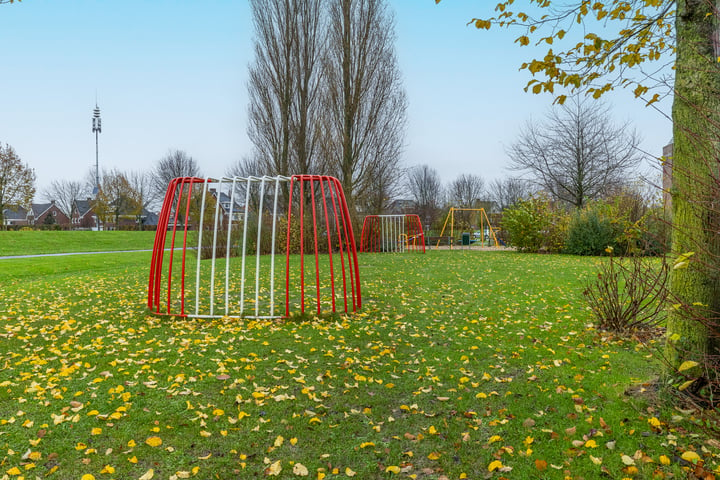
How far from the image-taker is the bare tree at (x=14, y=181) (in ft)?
98.4

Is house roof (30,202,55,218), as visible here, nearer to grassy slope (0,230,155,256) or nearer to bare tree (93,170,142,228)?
bare tree (93,170,142,228)

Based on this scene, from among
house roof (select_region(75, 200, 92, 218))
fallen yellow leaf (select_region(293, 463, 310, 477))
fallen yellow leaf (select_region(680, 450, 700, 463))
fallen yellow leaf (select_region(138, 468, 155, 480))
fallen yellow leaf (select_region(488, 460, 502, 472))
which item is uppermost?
house roof (select_region(75, 200, 92, 218))

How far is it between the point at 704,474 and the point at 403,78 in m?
19.7

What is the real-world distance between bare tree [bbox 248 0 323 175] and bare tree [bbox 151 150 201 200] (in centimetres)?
3487

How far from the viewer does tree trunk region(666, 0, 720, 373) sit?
2805mm

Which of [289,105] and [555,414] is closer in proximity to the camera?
[555,414]

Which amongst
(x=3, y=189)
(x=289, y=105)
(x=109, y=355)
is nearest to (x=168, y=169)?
(x=3, y=189)

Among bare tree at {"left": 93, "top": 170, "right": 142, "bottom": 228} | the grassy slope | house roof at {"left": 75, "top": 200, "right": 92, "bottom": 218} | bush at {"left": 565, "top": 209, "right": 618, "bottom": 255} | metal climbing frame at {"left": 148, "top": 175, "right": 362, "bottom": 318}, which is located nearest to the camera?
metal climbing frame at {"left": 148, "top": 175, "right": 362, "bottom": 318}

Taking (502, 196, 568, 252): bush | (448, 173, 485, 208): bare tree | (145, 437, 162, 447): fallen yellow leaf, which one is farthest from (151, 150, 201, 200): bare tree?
(145, 437, 162, 447): fallen yellow leaf

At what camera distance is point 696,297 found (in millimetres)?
2977

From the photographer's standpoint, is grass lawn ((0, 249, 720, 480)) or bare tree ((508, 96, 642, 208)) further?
bare tree ((508, 96, 642, 208))

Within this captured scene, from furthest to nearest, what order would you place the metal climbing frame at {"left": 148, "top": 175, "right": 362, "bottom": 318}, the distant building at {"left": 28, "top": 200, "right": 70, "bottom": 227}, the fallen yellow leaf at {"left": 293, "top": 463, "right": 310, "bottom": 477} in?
the distant building at {"left": 28, "top": 200, "right": 70, "bottom": 227}
the metal climbing frame at {"left": 148, "top": 175, "right": 362, "bottom": 318}
the fallen yellow leaf at {"left": 293, "top": 463, "right": 310, "bottom": 477}

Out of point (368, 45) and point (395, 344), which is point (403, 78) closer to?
point (368, 45)

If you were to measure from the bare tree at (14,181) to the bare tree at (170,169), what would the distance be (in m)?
19.8
